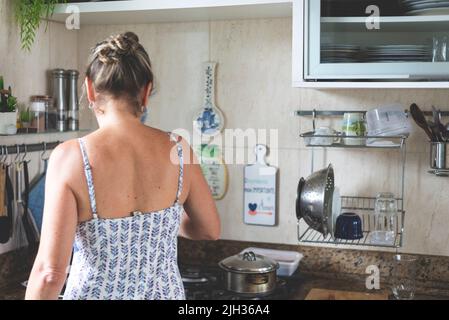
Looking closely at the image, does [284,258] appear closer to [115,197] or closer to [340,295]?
[340,295]

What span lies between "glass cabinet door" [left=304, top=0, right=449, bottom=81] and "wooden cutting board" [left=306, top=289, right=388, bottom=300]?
729 millimetres

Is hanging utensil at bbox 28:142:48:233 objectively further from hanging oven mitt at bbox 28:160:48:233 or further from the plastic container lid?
the plastic container lid

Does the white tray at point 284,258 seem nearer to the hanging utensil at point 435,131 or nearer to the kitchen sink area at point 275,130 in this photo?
the kitchen sink area at point 275,130

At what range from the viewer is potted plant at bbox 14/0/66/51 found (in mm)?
2381

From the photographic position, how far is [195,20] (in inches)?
104

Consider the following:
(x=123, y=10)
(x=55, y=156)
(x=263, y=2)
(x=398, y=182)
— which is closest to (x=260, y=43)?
(x=263, y=2)

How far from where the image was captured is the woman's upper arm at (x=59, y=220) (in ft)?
5.11

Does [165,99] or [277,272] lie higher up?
[165,99]

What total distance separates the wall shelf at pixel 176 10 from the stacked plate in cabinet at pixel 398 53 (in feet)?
1.03

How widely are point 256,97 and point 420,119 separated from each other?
636 mm

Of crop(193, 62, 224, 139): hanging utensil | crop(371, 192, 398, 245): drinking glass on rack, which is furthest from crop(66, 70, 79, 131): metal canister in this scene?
crop(371, 192, 398, 245): drinking glass on rack
